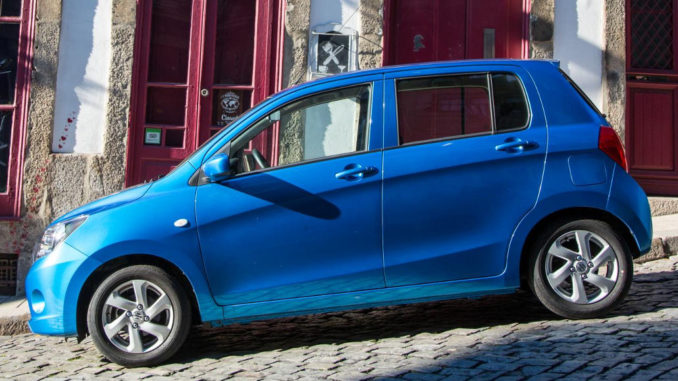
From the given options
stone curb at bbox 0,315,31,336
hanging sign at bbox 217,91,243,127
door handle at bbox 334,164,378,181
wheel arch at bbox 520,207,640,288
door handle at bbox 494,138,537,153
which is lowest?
stone curb at bbox 0,315,31,336

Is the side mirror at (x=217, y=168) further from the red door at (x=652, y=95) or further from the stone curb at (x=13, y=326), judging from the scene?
the red door at (x=652, y=95)

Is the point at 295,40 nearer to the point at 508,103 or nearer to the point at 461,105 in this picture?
the point at 461,105

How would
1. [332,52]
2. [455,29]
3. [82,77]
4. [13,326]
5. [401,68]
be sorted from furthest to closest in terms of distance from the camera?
[455,29], [332,52], [82,77], [13,326], [401,68]

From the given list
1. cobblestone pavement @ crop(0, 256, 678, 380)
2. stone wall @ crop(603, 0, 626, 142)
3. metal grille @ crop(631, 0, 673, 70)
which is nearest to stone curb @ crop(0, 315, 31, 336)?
cobblestone pavement @ crop(0, 256, 678, 380)

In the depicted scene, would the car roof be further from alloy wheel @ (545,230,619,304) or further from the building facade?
the building facade

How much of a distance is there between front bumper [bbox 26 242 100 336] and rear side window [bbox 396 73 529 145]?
2.09 m

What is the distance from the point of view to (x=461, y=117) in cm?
503

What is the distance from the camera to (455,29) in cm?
926

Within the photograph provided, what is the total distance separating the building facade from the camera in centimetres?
861

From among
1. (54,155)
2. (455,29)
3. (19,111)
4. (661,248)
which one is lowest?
(661,248)

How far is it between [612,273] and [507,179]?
902mm

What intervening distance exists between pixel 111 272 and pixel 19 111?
14.9 ft

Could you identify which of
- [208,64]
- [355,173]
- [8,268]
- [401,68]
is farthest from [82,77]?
[355,173]

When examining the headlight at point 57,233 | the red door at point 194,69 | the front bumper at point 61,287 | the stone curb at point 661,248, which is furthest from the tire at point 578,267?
the red door at point 194,69
